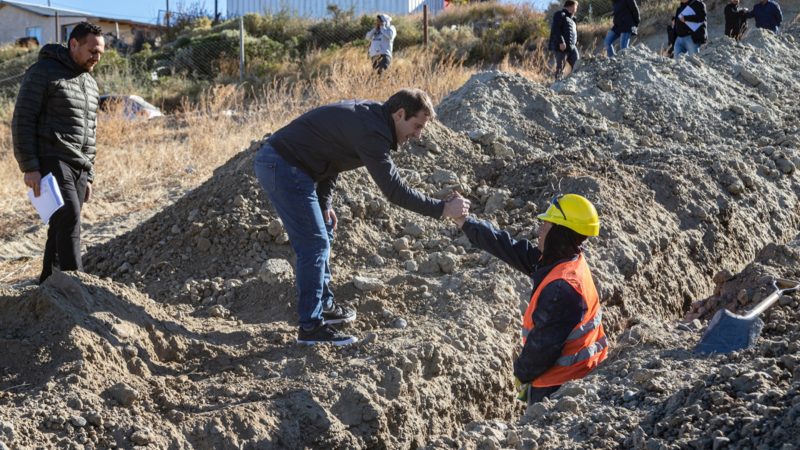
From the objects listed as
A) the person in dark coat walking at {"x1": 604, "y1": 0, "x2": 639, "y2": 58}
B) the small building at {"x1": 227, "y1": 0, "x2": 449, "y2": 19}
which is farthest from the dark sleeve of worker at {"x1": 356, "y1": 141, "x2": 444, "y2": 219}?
the small building at {"x1": 227, "y1": 0, "x2": 449, "y2": 19}

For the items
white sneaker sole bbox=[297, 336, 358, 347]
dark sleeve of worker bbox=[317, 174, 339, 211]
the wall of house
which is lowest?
the wall of house

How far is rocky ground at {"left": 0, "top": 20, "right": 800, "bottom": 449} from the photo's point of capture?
403cm

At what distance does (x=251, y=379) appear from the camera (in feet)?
15.8

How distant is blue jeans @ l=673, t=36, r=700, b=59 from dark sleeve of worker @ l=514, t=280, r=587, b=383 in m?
10.4

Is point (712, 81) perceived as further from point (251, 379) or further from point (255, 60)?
point (255, 60)

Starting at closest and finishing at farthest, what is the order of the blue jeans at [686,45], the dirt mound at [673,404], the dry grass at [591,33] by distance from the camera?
1. the dirt mound at [673,404]
2. the blue jeans at [686,45]
3. the dry grass at [591,33]

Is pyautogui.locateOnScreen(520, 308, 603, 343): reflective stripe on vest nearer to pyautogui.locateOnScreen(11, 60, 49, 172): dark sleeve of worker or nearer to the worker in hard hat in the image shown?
the worker in hard hat

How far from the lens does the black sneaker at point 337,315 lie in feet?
17.6

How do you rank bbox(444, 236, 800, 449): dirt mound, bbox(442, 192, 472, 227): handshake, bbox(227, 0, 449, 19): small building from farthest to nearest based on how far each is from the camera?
1. bbox(227, 0, 449, 19): small building
2. bbox(442, 192, 472, 227): handshake
3. bbox(444, 236, 800, 449): dirt mound

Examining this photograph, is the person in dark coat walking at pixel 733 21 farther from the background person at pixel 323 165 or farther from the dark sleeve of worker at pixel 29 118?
the dark sleeve of worker at pixel 29 118

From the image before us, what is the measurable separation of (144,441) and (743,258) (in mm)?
5380

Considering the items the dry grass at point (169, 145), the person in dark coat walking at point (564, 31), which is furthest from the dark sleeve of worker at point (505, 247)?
the person in dark coat walking at point (564, 31)

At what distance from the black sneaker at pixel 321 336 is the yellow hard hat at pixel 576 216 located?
1.41 m

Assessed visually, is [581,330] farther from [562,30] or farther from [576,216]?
[562,30]
